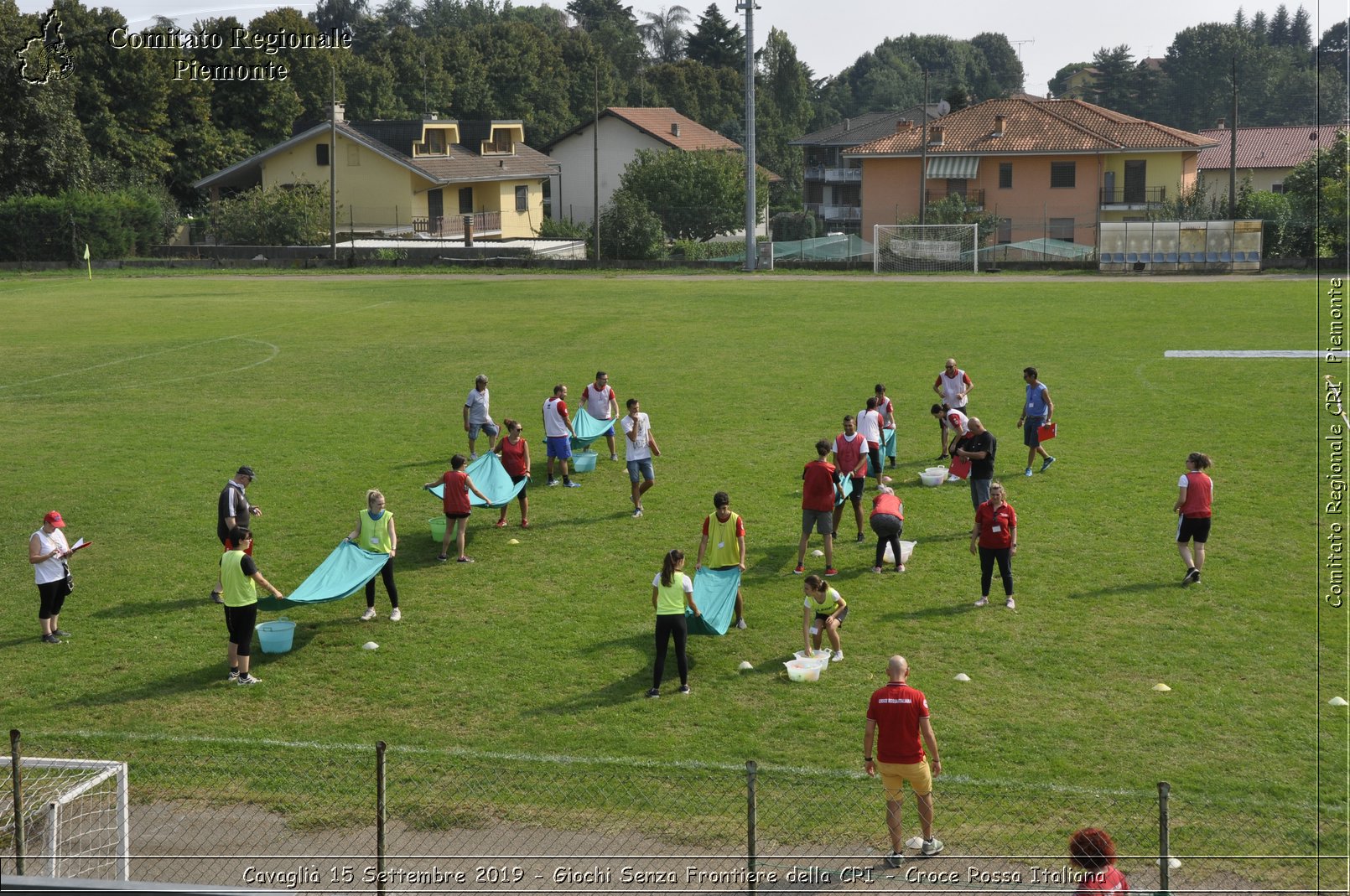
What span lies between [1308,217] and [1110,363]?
1153 inches

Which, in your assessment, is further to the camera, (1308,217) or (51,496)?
(1308,217)

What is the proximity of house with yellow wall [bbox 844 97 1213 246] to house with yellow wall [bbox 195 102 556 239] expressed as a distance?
73.7 ft

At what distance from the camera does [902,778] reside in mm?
9578

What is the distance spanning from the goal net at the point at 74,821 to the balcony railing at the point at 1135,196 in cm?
6330

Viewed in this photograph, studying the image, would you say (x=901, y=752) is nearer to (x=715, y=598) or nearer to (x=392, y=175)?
(x=715, y=598)

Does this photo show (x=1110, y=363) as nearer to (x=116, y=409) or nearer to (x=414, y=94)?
(x=116, y=409)

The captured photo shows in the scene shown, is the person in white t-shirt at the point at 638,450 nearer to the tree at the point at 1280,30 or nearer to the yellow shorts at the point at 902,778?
the yellow shorts at the point at 902,778

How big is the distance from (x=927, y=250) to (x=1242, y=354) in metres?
26.5

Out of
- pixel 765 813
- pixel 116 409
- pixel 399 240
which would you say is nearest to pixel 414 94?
pixel 399 240

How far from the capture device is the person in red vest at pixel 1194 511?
15.2 meters

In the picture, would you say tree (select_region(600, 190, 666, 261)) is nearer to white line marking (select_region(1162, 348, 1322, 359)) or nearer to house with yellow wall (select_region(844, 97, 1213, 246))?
house with yellow wall (select_region(844, 97, 1213, 246))

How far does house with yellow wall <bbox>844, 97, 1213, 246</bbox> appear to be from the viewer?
64062mm

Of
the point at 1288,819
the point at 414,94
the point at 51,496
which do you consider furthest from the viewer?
the point at 414,94

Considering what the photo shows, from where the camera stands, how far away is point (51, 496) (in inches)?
813
